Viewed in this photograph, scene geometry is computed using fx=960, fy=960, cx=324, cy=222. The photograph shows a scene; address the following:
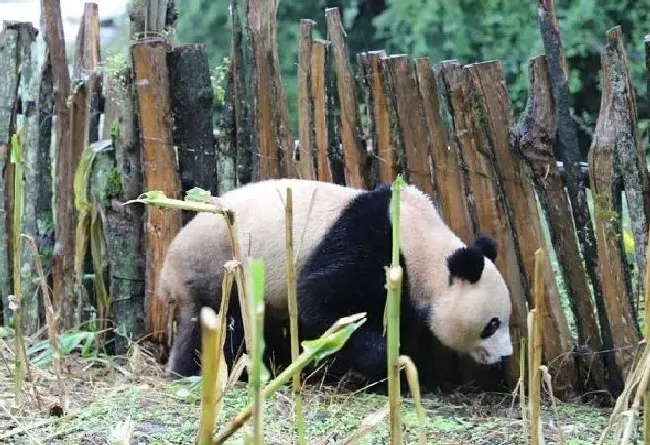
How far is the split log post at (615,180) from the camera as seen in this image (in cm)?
349

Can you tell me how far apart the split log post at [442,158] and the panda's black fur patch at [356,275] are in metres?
0.26

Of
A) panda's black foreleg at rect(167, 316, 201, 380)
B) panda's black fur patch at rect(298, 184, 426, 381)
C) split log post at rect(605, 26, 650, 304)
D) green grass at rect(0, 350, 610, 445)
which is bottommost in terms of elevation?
green grass at rect(0, 350, 610, 445)

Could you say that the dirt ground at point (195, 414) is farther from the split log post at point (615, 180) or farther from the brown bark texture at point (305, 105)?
the brown bark texture at point (305, 105)

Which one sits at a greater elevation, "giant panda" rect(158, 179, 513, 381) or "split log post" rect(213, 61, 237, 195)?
"split log post" rect(213, 61, 237, 195)

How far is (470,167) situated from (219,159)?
4.40ft

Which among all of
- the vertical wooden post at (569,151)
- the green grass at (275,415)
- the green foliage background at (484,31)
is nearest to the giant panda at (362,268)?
the green grass at (275,415)

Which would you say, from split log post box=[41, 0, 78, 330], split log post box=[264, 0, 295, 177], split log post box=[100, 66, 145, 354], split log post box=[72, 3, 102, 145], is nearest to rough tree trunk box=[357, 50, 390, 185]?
split log post box=[264, 0, 295, 177]

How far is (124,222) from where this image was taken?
4.72 metres

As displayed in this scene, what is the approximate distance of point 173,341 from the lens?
467 cm

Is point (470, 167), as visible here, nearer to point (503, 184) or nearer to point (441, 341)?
point (503, 184)

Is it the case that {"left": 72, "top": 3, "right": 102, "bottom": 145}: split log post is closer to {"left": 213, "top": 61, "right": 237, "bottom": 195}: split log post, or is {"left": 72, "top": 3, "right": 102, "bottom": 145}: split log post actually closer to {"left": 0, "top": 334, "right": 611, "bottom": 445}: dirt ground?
{"left": 213, "top": 61, "right": 237, "bottom": 195}: split log post

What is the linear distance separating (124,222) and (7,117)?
1.02 meters

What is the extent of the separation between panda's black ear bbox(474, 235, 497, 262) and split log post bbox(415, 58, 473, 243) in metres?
0.30

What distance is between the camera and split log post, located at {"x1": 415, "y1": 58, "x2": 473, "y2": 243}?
4062 millimetres
